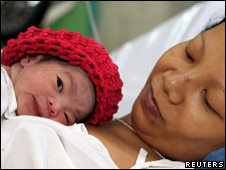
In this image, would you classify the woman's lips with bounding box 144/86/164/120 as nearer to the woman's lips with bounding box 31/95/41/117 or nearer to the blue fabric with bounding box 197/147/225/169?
the blue fabric with bounding box 197/147/225/169

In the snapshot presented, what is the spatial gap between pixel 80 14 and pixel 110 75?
0.99 metres

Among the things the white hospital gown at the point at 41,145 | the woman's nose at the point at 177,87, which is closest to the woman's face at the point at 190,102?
the woman's nose at the point at 177,87

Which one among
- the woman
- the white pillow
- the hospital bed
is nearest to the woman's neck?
the woman

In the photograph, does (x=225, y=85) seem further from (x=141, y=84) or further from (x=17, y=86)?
(x=141, y=84)

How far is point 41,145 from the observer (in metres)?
0.78

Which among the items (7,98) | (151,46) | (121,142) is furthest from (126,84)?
(7,98)

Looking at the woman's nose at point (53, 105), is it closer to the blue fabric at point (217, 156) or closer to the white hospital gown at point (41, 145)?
the white hospital gown at point (41, 145)

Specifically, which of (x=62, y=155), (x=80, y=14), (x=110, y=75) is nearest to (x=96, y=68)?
(x=110, y=75)

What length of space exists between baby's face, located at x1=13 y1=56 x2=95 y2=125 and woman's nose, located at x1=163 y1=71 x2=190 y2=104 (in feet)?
0.83

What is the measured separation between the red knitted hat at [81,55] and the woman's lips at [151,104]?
0.13m

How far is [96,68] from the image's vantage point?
108 centimetres

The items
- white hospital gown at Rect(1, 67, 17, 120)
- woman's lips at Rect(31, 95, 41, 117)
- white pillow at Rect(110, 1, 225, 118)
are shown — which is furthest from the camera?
white pillow at Rect(110, 1, 225, 118)

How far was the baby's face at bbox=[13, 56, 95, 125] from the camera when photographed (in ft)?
3.23

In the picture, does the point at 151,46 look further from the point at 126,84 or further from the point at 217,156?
the point at 217,156
